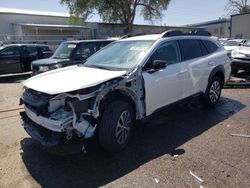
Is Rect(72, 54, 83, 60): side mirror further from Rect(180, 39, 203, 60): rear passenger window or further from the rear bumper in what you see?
the rear bumper

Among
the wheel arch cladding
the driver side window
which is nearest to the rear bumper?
the driver side window

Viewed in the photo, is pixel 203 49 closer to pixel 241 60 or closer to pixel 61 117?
pixel 61 117

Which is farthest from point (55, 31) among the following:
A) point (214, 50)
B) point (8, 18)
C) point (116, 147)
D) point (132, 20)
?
point (116, 147)

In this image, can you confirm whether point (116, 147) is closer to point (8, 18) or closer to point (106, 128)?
point (106, 128)

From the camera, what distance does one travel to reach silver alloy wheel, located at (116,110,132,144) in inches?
173

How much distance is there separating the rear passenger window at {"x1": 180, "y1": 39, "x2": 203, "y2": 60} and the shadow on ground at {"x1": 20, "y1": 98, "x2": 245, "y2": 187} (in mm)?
1362

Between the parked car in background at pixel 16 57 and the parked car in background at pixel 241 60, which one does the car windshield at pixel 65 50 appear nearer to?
the parked car in background at pixel 16 57

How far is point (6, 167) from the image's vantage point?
13.6 feet

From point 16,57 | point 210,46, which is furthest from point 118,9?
point 210,46

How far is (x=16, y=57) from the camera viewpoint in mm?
14312

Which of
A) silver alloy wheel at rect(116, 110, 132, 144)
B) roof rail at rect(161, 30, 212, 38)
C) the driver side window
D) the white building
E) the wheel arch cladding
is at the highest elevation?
the white building

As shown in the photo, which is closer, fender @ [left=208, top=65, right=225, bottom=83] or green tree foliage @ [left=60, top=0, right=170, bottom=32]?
fender @ [left=208, top=65, right=225, bottom=83]

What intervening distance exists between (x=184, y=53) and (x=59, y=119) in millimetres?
3110

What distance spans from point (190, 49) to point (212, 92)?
1.38m
